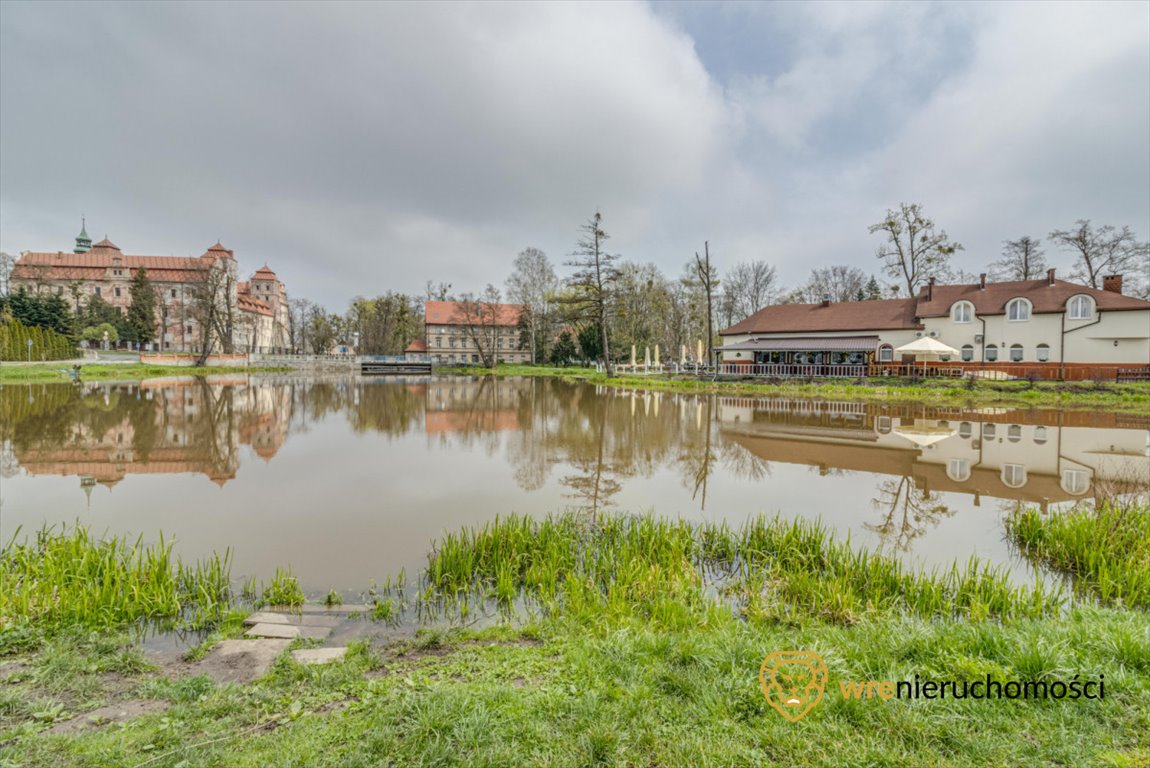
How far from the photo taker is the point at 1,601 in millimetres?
3881

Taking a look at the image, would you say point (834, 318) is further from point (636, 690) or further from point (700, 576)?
point (636, 690)

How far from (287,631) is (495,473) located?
5726 millimetres

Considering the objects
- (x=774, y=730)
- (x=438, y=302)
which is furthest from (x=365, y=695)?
(x=438, y=302)

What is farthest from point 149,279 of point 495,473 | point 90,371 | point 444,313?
point 495,473

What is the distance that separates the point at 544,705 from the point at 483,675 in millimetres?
572

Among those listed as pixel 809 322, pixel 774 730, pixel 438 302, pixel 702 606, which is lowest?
pixel 702 606

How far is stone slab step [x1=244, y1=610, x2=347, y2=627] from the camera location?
4.07 m

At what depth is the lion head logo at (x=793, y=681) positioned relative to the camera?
265 centimetres

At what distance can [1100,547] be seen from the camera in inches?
201

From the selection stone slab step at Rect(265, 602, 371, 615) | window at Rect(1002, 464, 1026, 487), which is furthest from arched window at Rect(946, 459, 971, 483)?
stone slab step at Rect(265, 602, 371, 615)

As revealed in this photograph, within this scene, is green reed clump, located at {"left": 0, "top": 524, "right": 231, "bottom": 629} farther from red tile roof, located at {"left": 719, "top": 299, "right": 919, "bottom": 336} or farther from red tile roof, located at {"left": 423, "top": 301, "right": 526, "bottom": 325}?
red tile roof, located at {"left": 423, "top": 301, "right": 526, "bottom": 325}

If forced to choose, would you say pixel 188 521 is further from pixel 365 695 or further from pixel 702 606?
pixel 702 606

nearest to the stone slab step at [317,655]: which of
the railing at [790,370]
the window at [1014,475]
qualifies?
the window at [1014,475]

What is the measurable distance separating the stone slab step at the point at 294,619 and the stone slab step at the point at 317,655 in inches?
20.1
